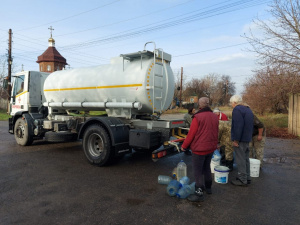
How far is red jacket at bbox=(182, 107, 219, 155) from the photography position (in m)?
3.77

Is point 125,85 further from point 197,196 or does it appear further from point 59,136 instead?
point 197,196

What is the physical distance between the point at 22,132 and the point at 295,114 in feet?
39.6

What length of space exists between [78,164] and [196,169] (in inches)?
141

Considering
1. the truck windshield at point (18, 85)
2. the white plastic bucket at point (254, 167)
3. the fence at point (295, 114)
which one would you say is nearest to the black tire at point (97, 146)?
the white plastic bucket at point (254, 167)

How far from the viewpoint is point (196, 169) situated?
389 cm

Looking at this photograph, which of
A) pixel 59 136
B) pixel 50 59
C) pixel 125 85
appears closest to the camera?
pixel 125 85

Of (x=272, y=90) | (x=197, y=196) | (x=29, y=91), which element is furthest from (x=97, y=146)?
(x=272, y=90)

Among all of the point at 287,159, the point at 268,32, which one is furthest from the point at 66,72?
the point at 268,32

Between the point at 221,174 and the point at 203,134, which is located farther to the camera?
the point at 221,174

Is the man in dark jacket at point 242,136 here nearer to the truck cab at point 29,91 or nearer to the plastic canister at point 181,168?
the plastic canister at point 181,168

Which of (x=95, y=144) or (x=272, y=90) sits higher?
(x=272, y=90)

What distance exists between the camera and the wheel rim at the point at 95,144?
6.11 meters

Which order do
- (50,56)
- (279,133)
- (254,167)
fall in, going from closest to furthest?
(254,167)
(279,133)
(50,56)

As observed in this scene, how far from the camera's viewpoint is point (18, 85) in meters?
9.04
